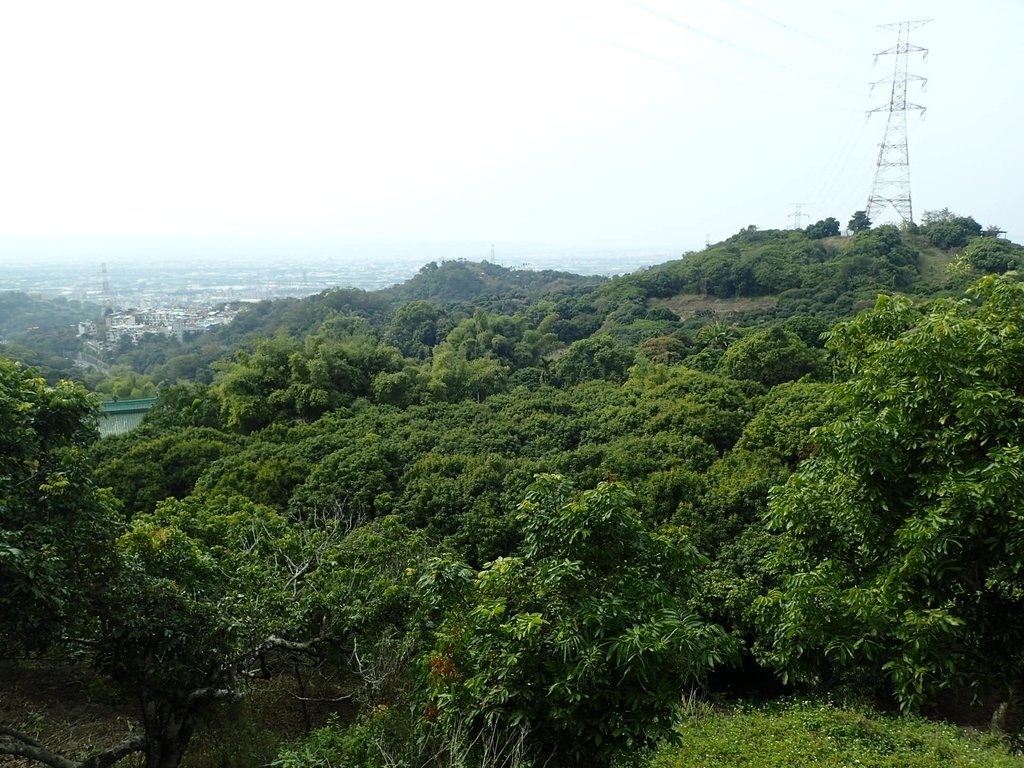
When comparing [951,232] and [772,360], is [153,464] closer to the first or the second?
[772,360]

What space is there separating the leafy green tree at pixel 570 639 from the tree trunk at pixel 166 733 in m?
2.24

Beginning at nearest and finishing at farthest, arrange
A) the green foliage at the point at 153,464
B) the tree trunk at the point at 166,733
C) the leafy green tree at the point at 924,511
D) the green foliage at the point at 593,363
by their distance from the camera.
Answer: the leafy green tree at the point at 924,511 < the tree trunk at the point at 166,733 < the green foliage at the point at 153,464 < the green foliage at the point at 593,363

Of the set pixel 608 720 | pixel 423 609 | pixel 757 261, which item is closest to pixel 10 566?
pixel 423 609

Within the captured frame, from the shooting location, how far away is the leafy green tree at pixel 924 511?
15.6ft

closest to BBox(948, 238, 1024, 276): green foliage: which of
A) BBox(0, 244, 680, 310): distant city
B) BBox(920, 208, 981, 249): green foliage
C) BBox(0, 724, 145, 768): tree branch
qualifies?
BBox(920, 208, 981, 249): green foliage

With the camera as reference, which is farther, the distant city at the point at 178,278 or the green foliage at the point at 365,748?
the distant city at the point at 178,278

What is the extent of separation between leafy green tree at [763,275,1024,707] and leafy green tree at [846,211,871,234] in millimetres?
57704

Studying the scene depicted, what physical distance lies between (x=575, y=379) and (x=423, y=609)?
25678 mm

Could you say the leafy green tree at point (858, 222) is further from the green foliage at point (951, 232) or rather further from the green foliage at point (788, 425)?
the green foliage at point (788, 425)

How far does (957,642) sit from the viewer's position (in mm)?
5305

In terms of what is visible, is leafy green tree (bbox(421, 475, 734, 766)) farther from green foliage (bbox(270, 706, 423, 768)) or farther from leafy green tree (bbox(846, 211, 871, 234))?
leafy green tree (bbox(846, 211, 871, 234))

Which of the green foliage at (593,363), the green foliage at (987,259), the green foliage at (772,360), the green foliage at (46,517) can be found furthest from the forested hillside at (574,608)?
the green foliage at (987,259)

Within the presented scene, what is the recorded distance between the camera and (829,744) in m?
6.47

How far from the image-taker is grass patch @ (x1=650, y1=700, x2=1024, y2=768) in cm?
600
